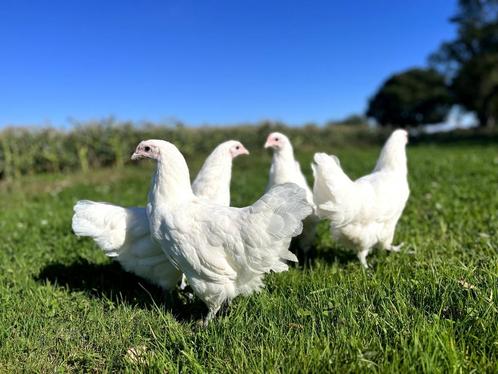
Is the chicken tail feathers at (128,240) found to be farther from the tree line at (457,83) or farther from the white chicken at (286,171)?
the tree line at (457,83)

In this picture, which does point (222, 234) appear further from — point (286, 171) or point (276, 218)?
point (286, 171)

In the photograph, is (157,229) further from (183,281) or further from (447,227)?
(447,227)

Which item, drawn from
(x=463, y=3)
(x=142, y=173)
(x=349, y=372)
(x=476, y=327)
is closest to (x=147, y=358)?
(x=349, y=372)

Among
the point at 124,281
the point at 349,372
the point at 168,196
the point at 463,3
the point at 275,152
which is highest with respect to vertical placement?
the point at 463,3

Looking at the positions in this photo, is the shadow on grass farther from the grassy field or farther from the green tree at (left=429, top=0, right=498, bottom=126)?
the green tree at (left=429, top=0, right=498, bottom=126)

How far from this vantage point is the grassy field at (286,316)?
6.66ft

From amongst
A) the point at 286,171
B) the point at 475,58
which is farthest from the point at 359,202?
the point at 475,58

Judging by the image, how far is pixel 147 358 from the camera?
2.26 meters

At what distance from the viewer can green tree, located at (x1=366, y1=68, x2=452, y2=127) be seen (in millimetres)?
46531

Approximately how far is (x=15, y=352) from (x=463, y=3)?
41381 millimetres

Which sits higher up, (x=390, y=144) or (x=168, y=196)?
(x=390, y=144)

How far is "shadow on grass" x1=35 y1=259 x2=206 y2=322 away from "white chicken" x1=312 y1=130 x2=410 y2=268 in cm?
151

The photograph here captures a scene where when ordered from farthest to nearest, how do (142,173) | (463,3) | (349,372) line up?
(463,3), (142,173), (349,372)

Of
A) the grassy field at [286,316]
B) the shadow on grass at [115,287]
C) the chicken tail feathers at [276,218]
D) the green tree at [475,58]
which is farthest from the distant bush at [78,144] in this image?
the green tree at [475,58]
